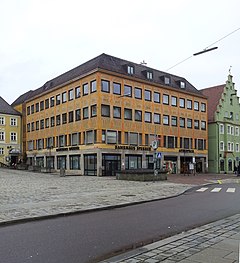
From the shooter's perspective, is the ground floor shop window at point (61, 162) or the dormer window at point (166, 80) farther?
the dormer window at point (166, 80)

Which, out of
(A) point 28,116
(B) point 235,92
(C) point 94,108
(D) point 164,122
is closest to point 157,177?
(C) point 94,108

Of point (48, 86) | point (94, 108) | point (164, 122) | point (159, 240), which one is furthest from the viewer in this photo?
point (48, 86)

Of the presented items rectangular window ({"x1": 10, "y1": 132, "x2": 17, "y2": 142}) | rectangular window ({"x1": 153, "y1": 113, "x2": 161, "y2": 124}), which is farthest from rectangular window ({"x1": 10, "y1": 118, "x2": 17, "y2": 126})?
rectangular window ({"x1": 153, "y1": 113, "x2": 161, "y2": 124})

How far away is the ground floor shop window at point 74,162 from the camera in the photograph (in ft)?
162

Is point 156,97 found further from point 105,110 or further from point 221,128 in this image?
point 221,128

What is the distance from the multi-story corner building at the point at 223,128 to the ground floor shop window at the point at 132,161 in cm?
2027

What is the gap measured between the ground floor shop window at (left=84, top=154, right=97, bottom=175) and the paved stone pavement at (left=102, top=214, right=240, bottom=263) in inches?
1503

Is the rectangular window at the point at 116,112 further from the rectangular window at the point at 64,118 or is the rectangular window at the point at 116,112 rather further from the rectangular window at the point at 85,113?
the rectangular window at the point at 64,118

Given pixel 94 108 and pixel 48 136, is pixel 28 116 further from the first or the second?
pixel 94 108

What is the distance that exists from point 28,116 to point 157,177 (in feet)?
129

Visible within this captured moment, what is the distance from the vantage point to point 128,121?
4906 cm

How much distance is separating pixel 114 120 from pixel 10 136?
29201 millimetres

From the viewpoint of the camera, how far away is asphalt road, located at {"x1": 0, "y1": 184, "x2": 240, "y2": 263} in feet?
20.2

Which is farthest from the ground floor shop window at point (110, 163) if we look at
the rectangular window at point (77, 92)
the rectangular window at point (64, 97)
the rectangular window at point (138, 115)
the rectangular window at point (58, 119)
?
the rectangular window at point (64, 97)
